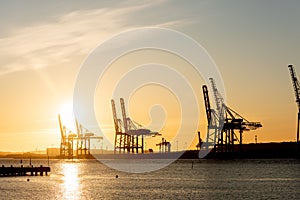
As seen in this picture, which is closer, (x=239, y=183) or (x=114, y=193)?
(x=114, y=193)

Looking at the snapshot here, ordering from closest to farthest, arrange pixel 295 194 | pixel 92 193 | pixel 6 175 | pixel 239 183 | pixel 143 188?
pixel 295 194
pixel 92 193
pixel 143 188
pixel 239 183
pixel 6 175

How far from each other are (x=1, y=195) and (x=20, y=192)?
586 cm

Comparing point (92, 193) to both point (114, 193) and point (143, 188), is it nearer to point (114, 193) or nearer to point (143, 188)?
point (114, 193)

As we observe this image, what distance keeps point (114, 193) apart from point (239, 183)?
28.7 meters

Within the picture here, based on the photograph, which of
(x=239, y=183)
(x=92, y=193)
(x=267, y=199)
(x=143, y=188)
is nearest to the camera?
(x=267, y=199)

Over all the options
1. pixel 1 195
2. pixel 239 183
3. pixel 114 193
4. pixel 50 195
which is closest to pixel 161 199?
pixel 114 193

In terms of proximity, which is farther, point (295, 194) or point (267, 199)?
point (295, 194)

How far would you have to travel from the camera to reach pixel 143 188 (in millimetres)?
102438

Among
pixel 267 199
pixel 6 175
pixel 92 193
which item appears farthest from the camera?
pixel 6 175

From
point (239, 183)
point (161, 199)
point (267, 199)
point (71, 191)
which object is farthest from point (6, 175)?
point (267, 199)

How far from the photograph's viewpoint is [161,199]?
274 ft

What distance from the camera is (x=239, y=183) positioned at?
11231 centimetres

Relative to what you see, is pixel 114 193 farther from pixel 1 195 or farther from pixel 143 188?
pixel 1 195

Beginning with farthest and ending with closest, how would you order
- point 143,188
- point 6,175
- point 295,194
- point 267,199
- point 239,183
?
point 6,175 < point 239,183 < point 143,188 < point 295,194 < point 267,199
